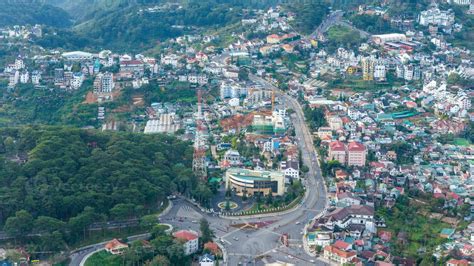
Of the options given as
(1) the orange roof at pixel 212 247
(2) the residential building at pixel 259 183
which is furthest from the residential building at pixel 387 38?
(1) the orange roof at pixel 212 247

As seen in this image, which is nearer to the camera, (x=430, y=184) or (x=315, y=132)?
(x=430, y=184)

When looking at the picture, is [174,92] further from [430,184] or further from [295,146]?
[430,184]

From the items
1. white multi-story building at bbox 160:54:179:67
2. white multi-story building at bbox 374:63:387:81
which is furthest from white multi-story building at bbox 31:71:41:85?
white multi-story building at bbox 374:63:387:81

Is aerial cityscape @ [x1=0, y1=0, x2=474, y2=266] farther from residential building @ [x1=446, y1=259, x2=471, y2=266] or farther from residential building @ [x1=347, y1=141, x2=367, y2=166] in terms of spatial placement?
residential building @ [x1=446, y1=259, x2=471, y2=266]

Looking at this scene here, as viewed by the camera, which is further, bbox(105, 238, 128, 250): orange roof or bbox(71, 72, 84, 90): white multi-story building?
bbox(71, 72, 84, 90): white multi-story building

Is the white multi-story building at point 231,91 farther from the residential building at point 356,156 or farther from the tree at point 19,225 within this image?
the tree at point 19,225

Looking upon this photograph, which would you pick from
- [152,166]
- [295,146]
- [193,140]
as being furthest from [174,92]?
[152,166]

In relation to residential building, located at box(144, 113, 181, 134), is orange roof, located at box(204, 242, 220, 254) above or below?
below
